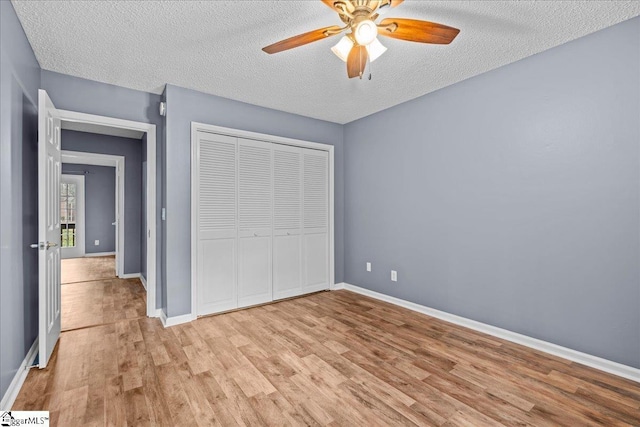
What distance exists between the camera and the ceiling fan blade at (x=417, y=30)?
1.67 meters

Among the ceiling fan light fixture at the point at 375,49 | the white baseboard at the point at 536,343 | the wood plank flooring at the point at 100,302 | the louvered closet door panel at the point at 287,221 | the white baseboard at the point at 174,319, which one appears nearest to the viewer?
the ceiling fan light fixture at the point at 375,49

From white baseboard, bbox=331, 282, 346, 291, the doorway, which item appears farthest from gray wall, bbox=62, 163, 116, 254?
white baseboard, bbox=331, 282, 346, 291

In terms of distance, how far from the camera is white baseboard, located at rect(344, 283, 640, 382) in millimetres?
2193

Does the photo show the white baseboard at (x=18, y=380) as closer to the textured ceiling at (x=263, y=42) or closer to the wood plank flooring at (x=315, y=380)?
the wood plank flooring at (x=315, y=380)

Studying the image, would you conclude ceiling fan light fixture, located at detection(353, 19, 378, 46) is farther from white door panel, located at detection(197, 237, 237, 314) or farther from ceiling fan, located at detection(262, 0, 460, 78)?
white door panel, located at detection(197, 237, 237, 314)

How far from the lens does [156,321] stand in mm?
3305

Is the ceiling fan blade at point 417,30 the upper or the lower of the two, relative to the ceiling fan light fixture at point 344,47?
lower

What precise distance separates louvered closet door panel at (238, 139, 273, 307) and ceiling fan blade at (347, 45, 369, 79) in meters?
2.02

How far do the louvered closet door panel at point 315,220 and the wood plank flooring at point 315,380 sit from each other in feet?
4.25

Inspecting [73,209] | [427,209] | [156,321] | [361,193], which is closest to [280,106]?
[361,193]

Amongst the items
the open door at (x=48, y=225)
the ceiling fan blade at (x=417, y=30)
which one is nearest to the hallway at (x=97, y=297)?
the open door at (x=48, y=225)

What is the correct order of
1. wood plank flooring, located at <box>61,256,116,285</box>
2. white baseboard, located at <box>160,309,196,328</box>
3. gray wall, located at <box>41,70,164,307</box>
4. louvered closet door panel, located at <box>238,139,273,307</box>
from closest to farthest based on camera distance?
1. gray wall, located at <box>41,70,164,307</box>
2. white baseboard, located at <box>160,309,196,328</box>
3. louvered closet door panel, located at <box>238,139,273,307</box>
4. wood plank flooring, located at <box>61,256,116,285</box>

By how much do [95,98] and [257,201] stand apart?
1958 mm

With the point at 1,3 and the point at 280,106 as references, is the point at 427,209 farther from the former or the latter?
the point at 1,3
